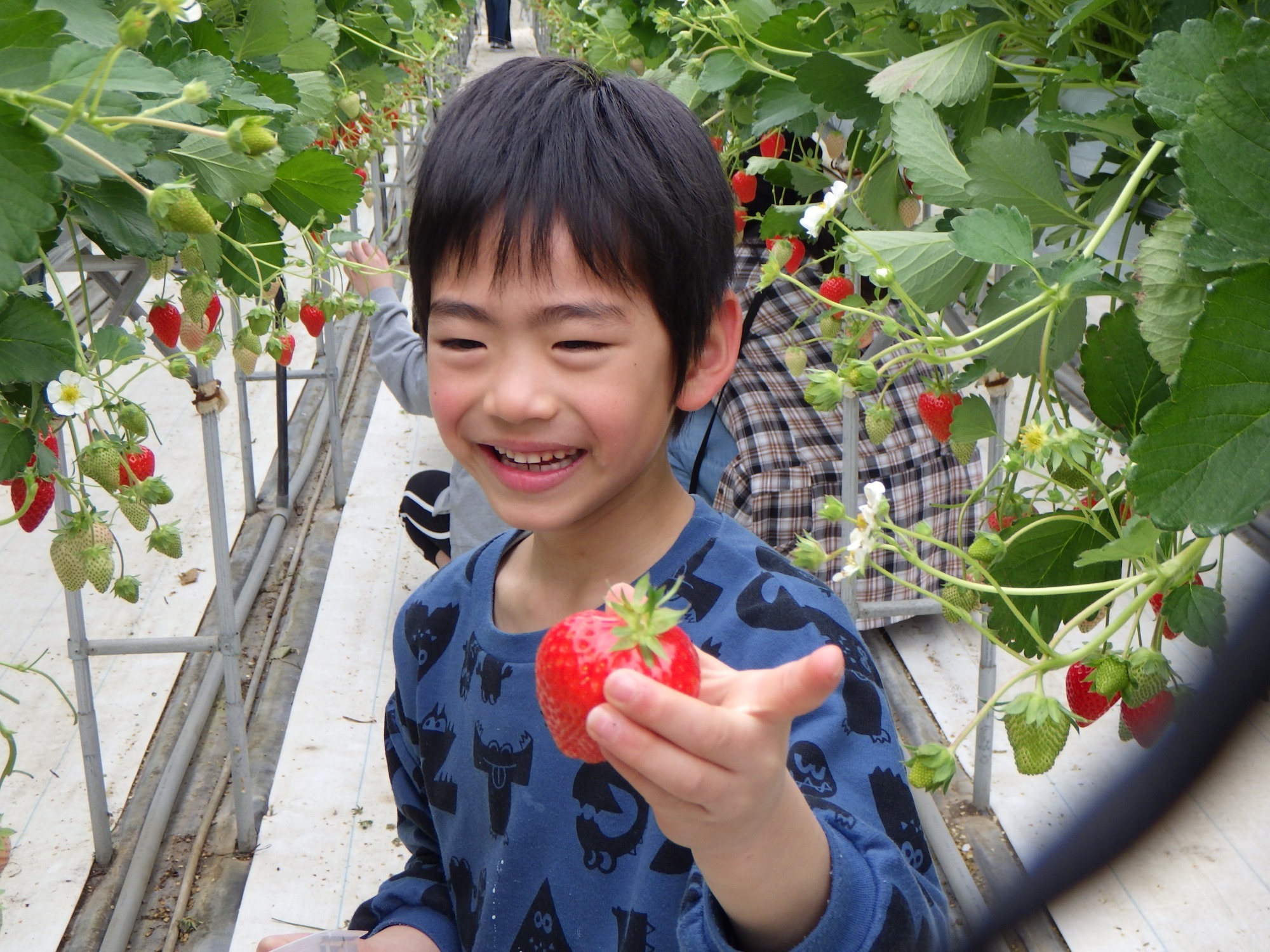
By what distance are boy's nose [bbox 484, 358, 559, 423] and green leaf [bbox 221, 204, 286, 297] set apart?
1.32 ft

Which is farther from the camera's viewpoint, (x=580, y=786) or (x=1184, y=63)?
(x=580, y=786)

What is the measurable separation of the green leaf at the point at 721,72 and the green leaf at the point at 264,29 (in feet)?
1.78

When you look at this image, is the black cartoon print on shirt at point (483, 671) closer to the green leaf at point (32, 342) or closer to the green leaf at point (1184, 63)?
the green leaf at point (32, 342)

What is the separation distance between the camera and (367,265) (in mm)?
1841

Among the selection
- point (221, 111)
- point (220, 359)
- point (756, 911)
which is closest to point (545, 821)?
point (756, 911)

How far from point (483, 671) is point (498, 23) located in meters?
12.6

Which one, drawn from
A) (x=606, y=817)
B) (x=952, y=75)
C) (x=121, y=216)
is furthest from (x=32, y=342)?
(x=952, y=75)

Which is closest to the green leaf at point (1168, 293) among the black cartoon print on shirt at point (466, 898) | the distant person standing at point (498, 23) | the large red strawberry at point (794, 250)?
the black cartoon print on shirt at point (466, 898)

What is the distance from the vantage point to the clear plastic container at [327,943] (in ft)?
2.63

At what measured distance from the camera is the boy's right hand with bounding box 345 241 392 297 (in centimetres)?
207

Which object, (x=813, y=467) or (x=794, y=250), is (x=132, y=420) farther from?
(x=813, y=467)

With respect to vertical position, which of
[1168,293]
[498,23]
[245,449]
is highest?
[1168,293]

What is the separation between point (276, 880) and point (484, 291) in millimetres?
1398

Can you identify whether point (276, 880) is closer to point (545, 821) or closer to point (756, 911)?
point (545, 821)
